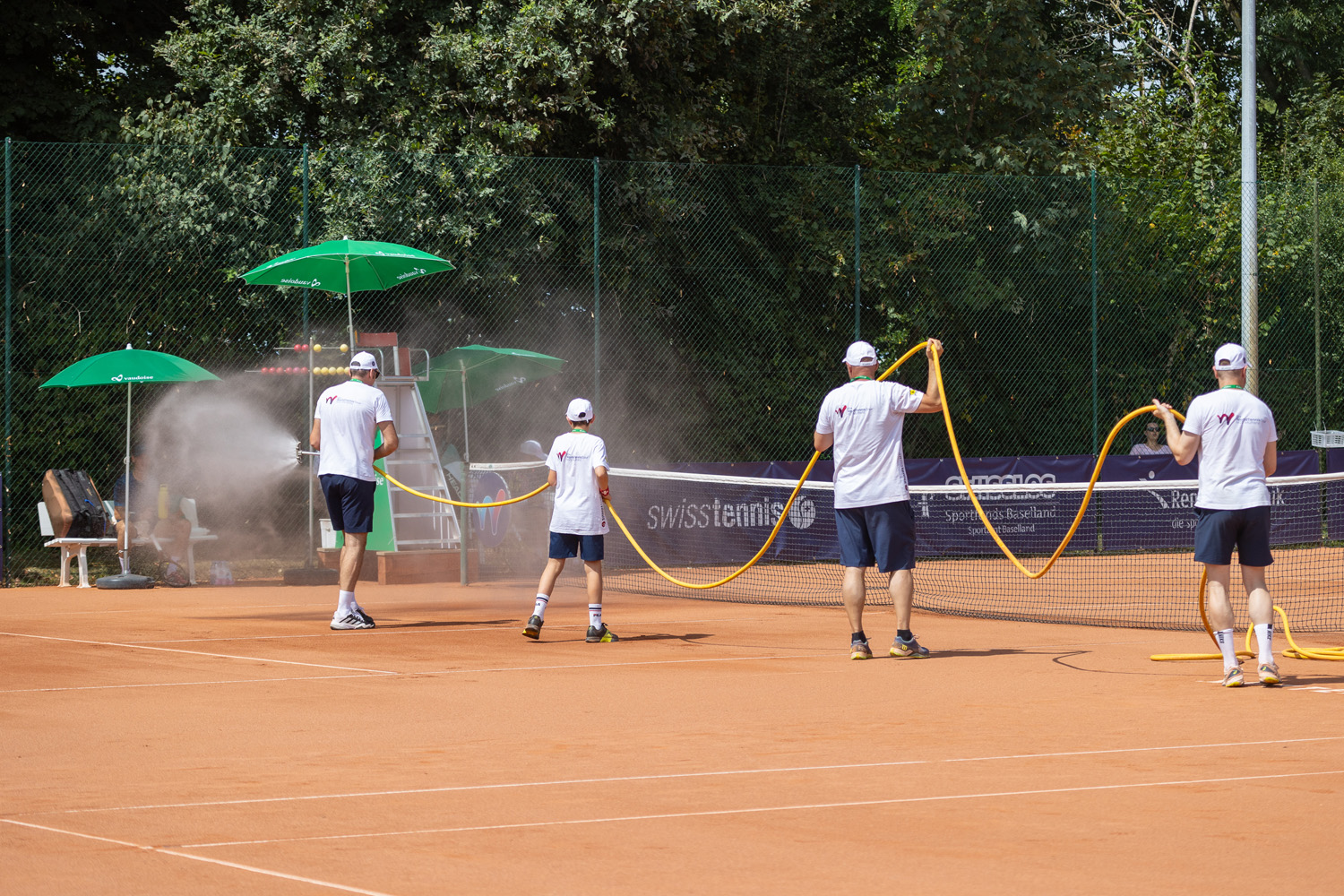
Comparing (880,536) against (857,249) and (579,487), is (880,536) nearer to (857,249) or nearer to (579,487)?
(579,487)

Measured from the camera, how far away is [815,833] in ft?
15.4

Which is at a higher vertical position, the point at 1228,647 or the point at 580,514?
the point at 580,514

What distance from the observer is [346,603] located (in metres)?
10.6

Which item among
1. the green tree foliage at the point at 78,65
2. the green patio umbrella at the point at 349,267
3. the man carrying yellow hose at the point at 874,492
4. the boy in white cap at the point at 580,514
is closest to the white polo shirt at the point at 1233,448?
the man carrying yellow hose at the point at 874,492

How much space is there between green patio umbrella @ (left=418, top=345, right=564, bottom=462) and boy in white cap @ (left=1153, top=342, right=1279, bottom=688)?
8.96 m

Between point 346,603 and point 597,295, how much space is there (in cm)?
666

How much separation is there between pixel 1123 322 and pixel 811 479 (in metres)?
4.93

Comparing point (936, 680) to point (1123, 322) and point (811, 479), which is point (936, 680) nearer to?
point (811, 479)

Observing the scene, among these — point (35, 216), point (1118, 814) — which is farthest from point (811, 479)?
point (1118, 814)

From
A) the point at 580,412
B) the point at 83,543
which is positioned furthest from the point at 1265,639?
the point at 83,543

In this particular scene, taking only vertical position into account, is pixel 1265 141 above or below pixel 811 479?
above

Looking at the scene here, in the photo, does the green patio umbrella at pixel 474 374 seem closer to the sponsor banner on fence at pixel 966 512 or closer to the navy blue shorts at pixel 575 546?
the sponsor banner on fence at pixel 966 512

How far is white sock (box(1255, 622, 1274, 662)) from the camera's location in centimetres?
780

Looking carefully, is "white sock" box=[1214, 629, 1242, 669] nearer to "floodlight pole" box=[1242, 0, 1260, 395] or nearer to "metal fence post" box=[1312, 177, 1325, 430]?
"floodlight pole" box=[1242, 0, 1260, 395]
